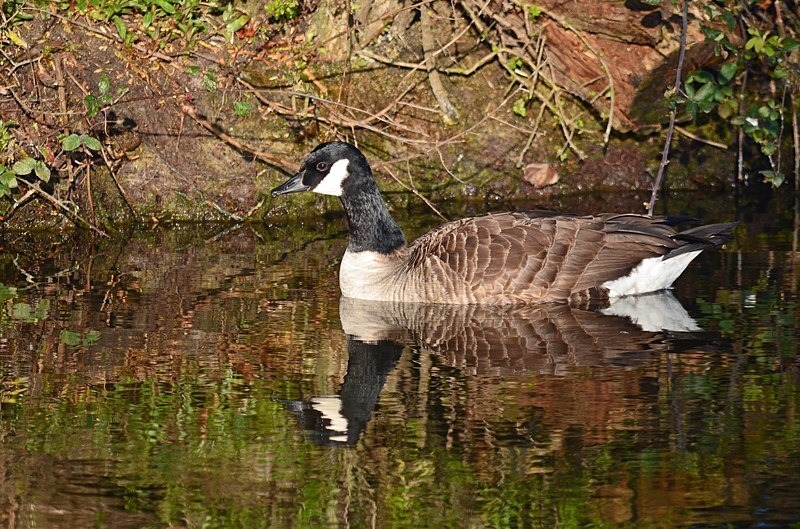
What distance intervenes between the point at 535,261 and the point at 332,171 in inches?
73.2

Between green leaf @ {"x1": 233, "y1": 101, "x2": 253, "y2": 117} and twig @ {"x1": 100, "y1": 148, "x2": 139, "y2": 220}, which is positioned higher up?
green leaf @ {"x1": 233, "y1": 101, "x2": 253, "y2": 117}

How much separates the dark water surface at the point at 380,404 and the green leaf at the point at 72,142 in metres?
1.30

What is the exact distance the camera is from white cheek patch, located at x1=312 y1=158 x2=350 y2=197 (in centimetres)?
1075

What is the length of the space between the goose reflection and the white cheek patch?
1.02 metres

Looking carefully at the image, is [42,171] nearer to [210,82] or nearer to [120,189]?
[120,189]

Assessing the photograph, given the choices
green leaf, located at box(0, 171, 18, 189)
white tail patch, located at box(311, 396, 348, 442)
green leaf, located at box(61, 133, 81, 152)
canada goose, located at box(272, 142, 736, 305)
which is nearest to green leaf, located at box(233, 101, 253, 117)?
green leaf, located at box(61, 133, 81, 152)

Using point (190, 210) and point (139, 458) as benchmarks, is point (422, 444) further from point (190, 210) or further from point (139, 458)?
point (190, 210)

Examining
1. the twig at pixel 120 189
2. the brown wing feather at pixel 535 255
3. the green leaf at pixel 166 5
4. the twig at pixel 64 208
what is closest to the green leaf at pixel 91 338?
the brown wing feather at pixel 535 255

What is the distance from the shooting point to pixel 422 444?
6.63 meters

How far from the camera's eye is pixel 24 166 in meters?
11.9

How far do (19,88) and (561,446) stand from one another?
8107 mm

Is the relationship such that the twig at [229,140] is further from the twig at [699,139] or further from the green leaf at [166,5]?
the twig at [699,139]

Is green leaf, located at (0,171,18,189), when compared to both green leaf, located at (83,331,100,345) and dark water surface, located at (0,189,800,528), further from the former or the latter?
green leaf, located at (83,331,100,345)

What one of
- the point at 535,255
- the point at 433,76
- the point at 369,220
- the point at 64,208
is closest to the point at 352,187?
the point at 369,220
